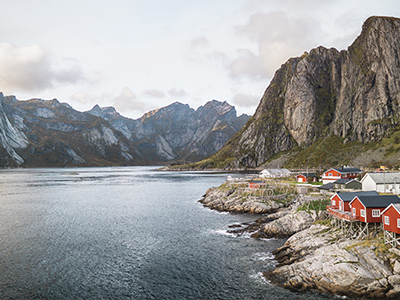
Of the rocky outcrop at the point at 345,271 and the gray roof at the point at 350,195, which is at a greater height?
the gray roof at the point at 350,195

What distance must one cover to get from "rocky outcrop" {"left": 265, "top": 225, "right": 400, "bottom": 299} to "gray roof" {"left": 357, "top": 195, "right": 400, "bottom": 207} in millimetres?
6192

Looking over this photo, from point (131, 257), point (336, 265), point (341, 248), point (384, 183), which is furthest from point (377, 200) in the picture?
point (131, 257)

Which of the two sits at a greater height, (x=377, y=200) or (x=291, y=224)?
(x=377, y=200)

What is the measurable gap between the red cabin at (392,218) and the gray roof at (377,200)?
2569mm

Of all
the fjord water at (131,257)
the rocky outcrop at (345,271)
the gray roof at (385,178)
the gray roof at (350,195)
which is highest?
the gray roof at (385,178)

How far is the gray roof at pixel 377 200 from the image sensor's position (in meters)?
40.9

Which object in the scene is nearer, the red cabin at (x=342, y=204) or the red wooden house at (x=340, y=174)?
the red cabin at (x=342, y=204)

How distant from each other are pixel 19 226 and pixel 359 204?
74.7 metres

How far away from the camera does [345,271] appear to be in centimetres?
3231

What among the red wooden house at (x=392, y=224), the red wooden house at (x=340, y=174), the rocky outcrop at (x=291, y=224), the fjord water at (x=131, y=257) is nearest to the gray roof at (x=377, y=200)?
the red wooden house at (x=392, y=224)

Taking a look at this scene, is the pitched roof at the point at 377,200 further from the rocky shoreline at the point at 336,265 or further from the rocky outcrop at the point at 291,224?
the rocky outcrop at the point at 291,224

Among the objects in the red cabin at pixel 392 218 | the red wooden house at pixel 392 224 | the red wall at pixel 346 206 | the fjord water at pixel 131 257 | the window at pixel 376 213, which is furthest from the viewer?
the red wall at pixel 346 206

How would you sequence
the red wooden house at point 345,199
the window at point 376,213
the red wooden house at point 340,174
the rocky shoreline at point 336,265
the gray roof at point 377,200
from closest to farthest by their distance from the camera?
the rocky shoreline at point 336,265
the window at point 376,213
the gray roof at point 377,200
the red wooden house at point 345,199
the red wooden house at point 340,174

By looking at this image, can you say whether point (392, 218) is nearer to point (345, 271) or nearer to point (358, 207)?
point (358, 207)
